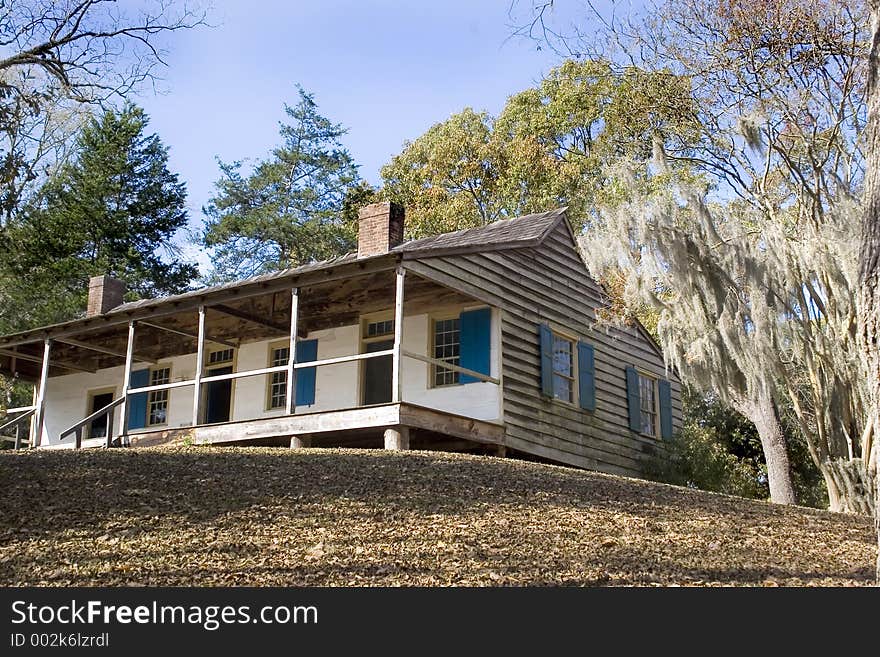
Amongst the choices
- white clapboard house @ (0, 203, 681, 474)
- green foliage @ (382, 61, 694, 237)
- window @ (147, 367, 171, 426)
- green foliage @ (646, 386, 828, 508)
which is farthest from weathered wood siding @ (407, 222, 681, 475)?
window @ (147, 367, 171, 426)

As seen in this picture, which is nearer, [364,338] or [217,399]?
[364,338]

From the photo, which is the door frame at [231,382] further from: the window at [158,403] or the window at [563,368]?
the window at [563,368]

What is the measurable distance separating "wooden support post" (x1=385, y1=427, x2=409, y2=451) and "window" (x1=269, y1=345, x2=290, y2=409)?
4.99 meters

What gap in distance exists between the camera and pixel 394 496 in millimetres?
9484

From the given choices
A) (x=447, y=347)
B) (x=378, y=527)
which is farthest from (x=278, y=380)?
(x=378, y=527)

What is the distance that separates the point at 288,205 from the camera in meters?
39.5

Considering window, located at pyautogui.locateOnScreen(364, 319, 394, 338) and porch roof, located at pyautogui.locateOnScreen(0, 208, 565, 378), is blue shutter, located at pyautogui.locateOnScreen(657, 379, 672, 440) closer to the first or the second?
porch roof, located at pyautogui.locateOnScreen(0, 208, 565, 378)

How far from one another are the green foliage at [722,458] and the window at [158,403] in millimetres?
9897

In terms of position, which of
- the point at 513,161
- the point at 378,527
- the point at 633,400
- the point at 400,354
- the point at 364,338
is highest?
the point at 513,161

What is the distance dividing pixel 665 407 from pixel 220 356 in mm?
9082

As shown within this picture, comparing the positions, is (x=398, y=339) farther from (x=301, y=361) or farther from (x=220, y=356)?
(x=220, y=356)

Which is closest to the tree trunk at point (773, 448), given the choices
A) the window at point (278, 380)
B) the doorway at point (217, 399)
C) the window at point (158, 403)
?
the window at point (278, 380)

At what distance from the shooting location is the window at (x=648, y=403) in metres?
19.0

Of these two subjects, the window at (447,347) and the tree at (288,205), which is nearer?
the window at (447,347)
